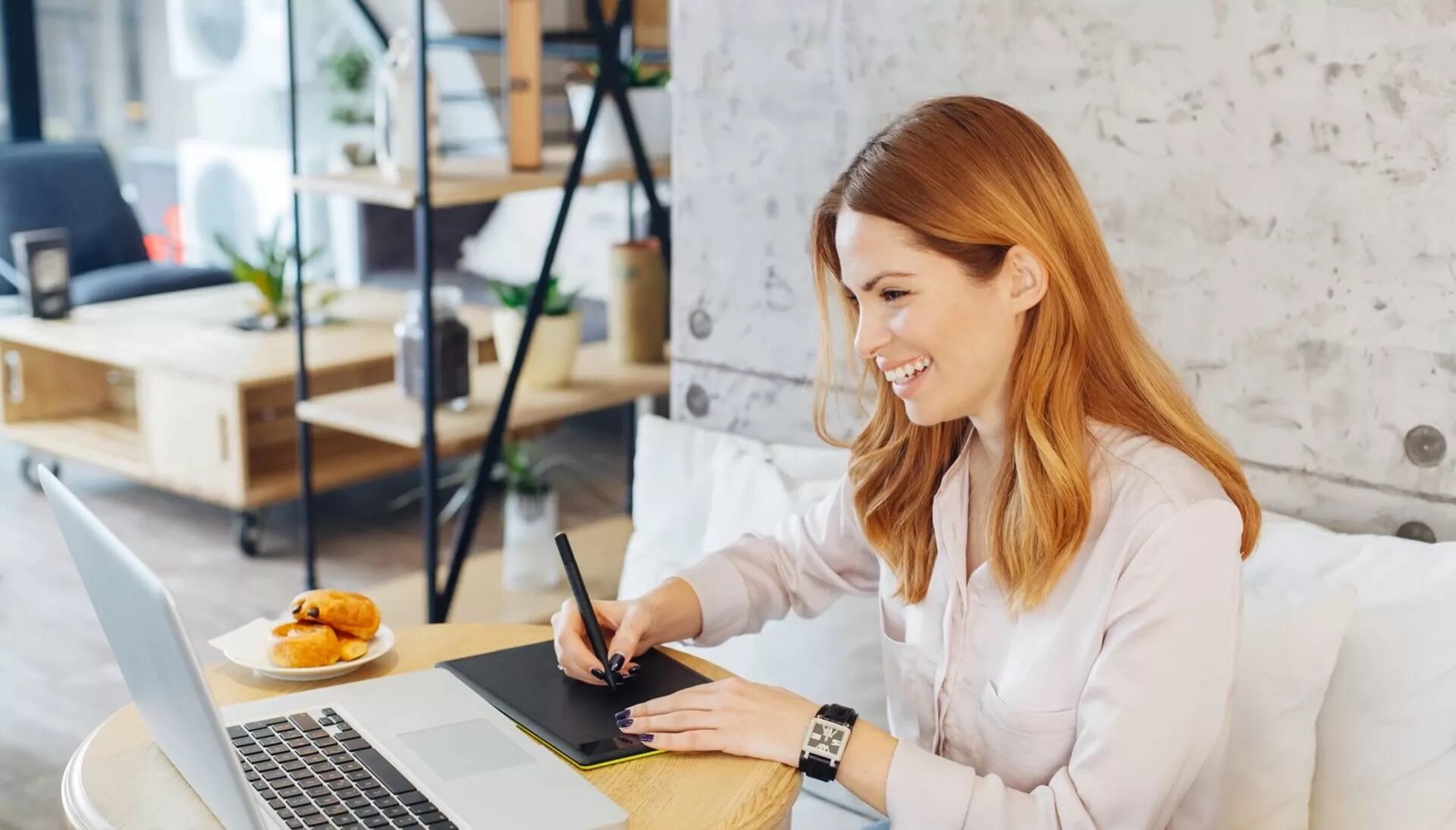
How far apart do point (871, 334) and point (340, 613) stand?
2.00 ft

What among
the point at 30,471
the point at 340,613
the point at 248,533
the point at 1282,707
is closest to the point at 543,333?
the point at 248,533

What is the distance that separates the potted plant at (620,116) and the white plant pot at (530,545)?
674 mm

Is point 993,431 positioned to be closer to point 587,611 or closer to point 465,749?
point 587,611

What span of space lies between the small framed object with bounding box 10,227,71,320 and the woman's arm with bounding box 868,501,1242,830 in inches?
142

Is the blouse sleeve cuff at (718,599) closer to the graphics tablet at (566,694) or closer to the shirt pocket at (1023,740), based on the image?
the graphics tablet at (566,694)

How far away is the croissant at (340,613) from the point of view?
60.4 inches

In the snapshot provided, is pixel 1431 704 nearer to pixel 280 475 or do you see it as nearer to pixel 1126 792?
pixel 1126 792

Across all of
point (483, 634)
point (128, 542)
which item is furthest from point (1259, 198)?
point (128, 542)

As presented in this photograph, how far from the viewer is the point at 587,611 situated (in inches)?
58.8

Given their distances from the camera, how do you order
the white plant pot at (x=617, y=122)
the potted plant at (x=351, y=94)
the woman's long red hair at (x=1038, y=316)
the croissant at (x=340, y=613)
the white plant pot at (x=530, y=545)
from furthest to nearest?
the potted plant at (x=351, y=94), the white plant pot at (x=530, y=545), the white plant pot at (x=617, y=122), the croissant at (x=340, y=613), the woman's long red hair at (x=1038, y=316)

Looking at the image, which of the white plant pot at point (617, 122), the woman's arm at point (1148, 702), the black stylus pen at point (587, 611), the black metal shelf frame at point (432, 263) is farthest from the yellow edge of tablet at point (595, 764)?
the white plant pot at point (617, 122)

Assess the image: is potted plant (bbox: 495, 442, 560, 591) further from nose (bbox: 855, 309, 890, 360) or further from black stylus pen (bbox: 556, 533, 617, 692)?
nose (bbox: 855, 309, 890, 360)

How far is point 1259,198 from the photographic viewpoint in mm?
1747

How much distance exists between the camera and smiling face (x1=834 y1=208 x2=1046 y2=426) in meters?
1.34
